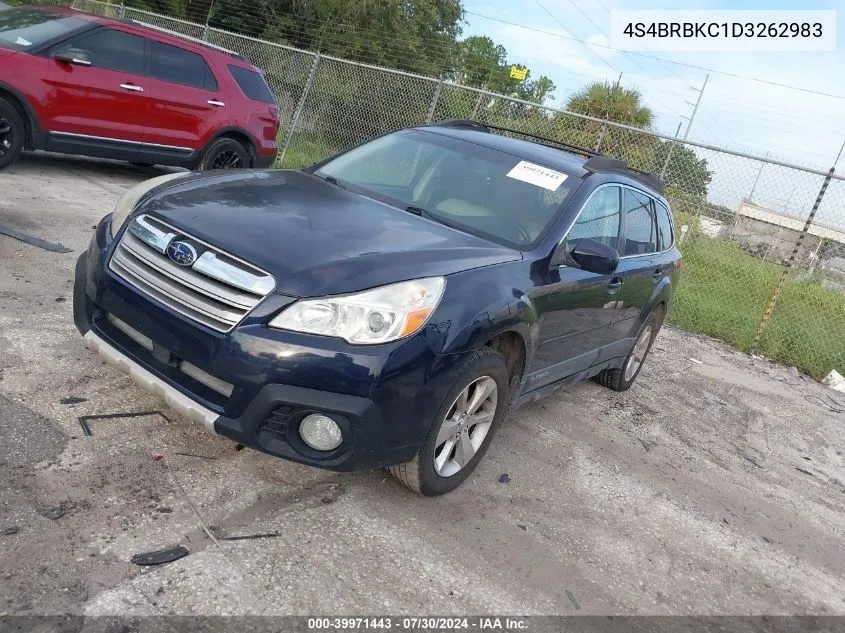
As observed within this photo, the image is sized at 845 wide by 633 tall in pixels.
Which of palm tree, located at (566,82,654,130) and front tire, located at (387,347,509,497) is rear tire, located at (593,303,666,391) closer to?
→ front tire, located at (387,347,509,497)

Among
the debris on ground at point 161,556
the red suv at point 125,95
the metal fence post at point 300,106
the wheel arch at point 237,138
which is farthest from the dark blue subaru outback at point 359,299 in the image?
the metal fence post at point 300,106

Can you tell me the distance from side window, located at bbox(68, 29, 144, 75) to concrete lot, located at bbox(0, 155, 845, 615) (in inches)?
135

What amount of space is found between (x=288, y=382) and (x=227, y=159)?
24.8 feet

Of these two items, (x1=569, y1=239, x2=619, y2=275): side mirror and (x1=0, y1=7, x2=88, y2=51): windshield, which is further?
(x1=0, y1=7, x2=88, y2=51): windshield

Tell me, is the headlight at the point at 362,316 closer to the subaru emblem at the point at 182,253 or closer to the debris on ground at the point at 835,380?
the subaru emblem at the point at 182,253

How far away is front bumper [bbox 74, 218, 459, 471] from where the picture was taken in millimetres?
2842

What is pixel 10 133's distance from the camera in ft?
24.3

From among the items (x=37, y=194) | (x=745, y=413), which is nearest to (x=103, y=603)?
(x=745, y=413)

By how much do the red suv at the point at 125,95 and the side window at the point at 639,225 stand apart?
19.4 feet

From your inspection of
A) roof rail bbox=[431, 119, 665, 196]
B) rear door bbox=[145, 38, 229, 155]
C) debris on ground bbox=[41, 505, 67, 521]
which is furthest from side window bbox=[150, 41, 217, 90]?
debris on ground bbox=[41, 505, 67, 521]

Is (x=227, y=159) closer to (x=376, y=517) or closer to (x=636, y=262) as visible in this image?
(x=636, y=262)

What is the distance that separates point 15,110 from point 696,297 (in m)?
8.00

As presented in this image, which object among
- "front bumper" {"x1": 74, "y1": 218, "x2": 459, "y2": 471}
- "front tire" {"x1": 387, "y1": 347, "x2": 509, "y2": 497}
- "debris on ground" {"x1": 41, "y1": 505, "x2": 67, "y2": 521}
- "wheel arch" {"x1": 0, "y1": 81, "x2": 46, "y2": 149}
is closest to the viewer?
"debris on ground" {"x1": 41, "y1": 505, "x2": 67, "y2": 521}

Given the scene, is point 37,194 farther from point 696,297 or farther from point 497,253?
point 696,297
